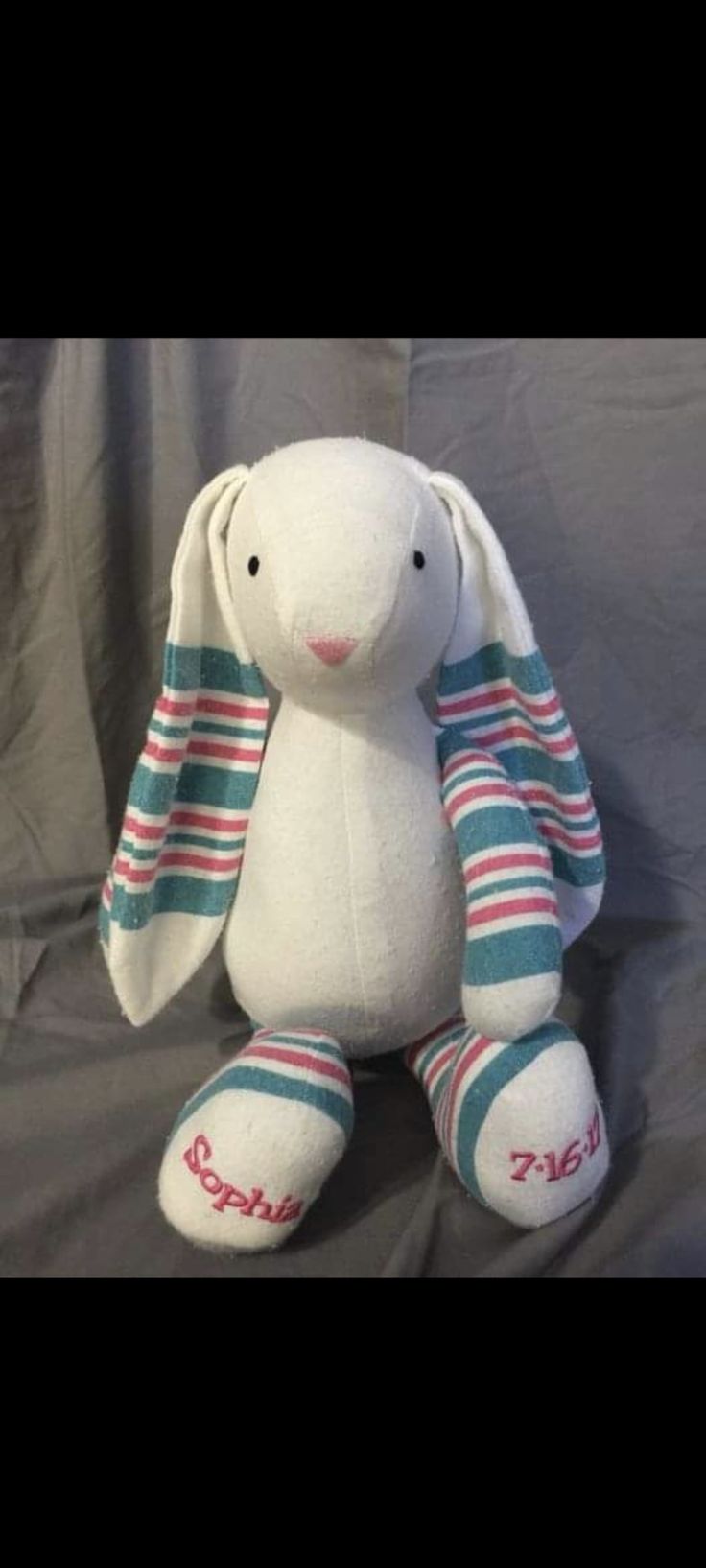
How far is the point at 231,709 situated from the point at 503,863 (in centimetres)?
23

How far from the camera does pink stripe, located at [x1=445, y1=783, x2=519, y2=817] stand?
76cm

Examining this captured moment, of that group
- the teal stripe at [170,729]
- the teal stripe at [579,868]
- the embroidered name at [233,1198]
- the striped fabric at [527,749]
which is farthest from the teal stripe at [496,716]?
the embroidered name at [233,1198]

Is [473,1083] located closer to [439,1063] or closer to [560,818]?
[439,1063]

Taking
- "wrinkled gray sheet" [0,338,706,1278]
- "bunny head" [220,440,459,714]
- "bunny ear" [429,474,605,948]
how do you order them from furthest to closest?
1. "wrinkled gray sheet" [0,338,706,1278]
2. "bunny ear" [429,474,605,948]
3. "bunny head" [220,440,459,714]

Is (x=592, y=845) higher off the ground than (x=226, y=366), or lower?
lower

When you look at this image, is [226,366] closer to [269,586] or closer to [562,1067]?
[269,586]

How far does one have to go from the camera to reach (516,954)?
0.70 m

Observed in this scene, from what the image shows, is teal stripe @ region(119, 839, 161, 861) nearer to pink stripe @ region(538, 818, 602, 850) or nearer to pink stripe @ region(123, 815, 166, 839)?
pink stripe @ region(123, 815, 166, 839)

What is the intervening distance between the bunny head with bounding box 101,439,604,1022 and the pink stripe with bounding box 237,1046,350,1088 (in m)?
0.11

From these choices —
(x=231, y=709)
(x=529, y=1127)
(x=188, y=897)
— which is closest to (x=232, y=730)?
(x=231, y=709)

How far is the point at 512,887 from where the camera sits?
724 mm

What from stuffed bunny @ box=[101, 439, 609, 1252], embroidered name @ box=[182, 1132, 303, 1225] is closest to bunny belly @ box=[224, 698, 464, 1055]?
stuffed bunny @ box=[101, 439, 609, 1252]
